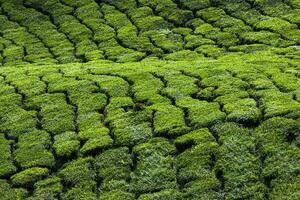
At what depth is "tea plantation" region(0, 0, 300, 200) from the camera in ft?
57.1

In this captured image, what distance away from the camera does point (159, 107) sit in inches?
869

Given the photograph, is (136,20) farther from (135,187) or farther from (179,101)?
(135,187)

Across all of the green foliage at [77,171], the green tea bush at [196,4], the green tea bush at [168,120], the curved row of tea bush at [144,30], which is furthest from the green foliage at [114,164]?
the green tea bush at [196,4]

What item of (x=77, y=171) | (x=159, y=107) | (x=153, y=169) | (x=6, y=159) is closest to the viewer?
(x=153, y=169)

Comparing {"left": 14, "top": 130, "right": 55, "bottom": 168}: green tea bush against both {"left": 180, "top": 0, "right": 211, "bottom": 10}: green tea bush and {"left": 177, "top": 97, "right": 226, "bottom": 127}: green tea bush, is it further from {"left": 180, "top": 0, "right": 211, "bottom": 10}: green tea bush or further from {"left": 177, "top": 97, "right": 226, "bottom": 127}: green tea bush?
{"left": 180, "top": 0, "right": 211, "bottom": 10}: green tea bush

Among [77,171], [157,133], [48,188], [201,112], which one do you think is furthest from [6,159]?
[201,112]

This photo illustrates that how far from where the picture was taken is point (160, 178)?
57.4 feet

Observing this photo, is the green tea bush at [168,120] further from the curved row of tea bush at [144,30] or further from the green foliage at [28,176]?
the curved row of tea bush at [144,30]

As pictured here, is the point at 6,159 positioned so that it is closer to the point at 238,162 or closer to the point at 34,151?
the point at 34,151

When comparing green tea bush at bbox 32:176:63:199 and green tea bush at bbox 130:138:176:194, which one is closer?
green tea bush at bbox 130:138:176:194

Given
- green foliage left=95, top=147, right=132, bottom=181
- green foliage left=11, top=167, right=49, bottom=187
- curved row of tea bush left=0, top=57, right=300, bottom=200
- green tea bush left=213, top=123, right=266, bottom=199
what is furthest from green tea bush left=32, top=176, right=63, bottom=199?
green tea bush left=213, top=123, right=266, bottom=199

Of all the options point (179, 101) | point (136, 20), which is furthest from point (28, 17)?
point (179, 101)

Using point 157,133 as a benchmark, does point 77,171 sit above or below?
below

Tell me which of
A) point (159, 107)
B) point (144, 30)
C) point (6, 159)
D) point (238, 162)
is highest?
point (238, 162)
